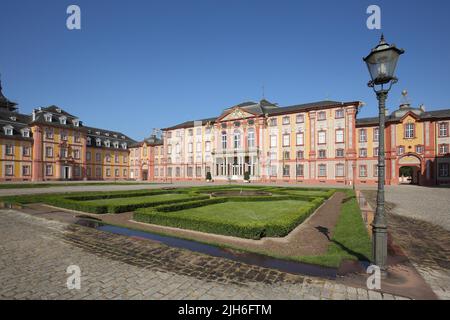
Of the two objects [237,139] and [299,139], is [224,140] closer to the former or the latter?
[237,139]

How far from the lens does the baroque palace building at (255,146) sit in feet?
120

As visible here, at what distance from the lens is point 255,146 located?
46.7m

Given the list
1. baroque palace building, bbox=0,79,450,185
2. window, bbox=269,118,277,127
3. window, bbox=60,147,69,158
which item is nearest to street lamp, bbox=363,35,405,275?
baroque palace building, bbox=0,79,450,185

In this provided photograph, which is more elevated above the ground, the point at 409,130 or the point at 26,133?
the point at 26,133

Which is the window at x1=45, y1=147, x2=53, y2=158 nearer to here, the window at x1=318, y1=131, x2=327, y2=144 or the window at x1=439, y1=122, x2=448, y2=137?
the window at x1=318, y1=131, x2=327, y2=144

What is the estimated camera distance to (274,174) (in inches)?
1781

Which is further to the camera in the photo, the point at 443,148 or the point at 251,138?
the point at 251,138

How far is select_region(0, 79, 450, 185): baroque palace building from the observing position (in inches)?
1442

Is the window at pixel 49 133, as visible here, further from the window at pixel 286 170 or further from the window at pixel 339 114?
the window at pixel 339 114

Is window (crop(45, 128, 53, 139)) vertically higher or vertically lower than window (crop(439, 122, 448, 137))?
higher

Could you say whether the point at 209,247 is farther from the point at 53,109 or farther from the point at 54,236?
the point at 53,109

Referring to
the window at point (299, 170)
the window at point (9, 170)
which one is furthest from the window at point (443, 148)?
the window at point (9, 170)

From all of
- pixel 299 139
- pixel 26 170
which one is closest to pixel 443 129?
pixel 299 139
